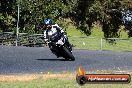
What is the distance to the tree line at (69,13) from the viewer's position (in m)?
43.0

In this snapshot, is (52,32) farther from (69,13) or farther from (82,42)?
(69,13)

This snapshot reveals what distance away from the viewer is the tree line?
43.0m

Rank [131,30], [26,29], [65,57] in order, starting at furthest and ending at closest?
[131,30]
[26,29]
[65,57]

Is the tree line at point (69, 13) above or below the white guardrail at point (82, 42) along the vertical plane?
above

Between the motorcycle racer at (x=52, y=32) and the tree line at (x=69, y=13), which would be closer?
the motorcycle racer at (x=52, y=32)

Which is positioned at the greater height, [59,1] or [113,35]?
[59,1]

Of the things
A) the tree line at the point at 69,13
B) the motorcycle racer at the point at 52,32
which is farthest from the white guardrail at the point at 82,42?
the motorcycle racer at the point at 52,32

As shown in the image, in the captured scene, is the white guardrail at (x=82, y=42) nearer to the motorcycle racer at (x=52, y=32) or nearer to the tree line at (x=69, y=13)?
the tree line at (x=69, y=13)

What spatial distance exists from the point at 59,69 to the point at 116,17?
1339 inches

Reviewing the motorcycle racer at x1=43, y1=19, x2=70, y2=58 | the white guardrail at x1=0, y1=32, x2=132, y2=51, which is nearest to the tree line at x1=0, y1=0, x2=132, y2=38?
the white guardrail at x1=0, y1=32, x2=132, y2=51

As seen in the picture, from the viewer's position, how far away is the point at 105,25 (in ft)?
169

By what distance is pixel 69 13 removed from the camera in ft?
158

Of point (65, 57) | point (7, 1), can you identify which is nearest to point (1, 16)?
point (7, 1)

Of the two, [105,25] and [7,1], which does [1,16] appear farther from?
[105,25]
